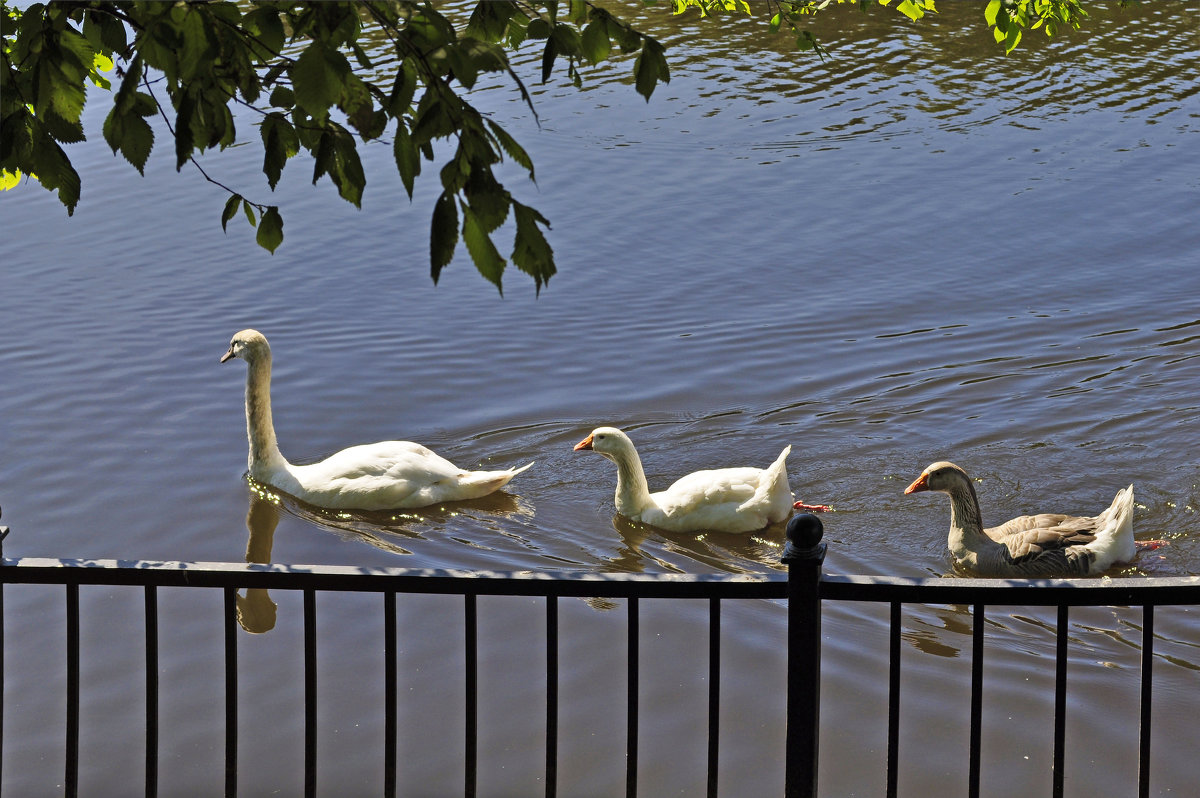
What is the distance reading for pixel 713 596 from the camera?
329cm

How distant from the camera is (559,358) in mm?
11172

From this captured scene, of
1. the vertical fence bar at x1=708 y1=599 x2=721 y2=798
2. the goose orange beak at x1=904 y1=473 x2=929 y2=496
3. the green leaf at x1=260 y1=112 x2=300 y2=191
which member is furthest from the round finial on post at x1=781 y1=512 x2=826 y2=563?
the goose orange beak at x1=904 y1=473 x2=929 y2=496

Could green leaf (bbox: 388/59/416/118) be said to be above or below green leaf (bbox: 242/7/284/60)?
below

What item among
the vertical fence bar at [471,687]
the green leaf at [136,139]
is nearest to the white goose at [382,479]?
the vertical fence bar at [471,687]

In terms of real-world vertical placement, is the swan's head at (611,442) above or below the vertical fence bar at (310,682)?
below

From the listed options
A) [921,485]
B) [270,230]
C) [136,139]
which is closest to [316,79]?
[136,139]

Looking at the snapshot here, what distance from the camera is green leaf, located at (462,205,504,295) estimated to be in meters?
2.64

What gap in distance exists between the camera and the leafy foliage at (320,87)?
107 inches

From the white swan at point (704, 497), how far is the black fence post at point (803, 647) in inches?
178

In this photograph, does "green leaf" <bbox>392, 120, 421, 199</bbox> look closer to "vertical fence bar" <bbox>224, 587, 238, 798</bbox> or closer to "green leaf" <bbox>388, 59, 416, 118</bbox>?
"green leaf" <bbox>388, 59, 416, 118</bbox>

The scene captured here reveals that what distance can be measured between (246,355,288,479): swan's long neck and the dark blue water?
275mm

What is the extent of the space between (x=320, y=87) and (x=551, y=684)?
1655mm

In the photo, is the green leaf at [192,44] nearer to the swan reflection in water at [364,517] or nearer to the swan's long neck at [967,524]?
the swan reflection in water at [364,517]

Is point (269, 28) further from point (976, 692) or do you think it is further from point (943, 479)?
point (943, 479)
